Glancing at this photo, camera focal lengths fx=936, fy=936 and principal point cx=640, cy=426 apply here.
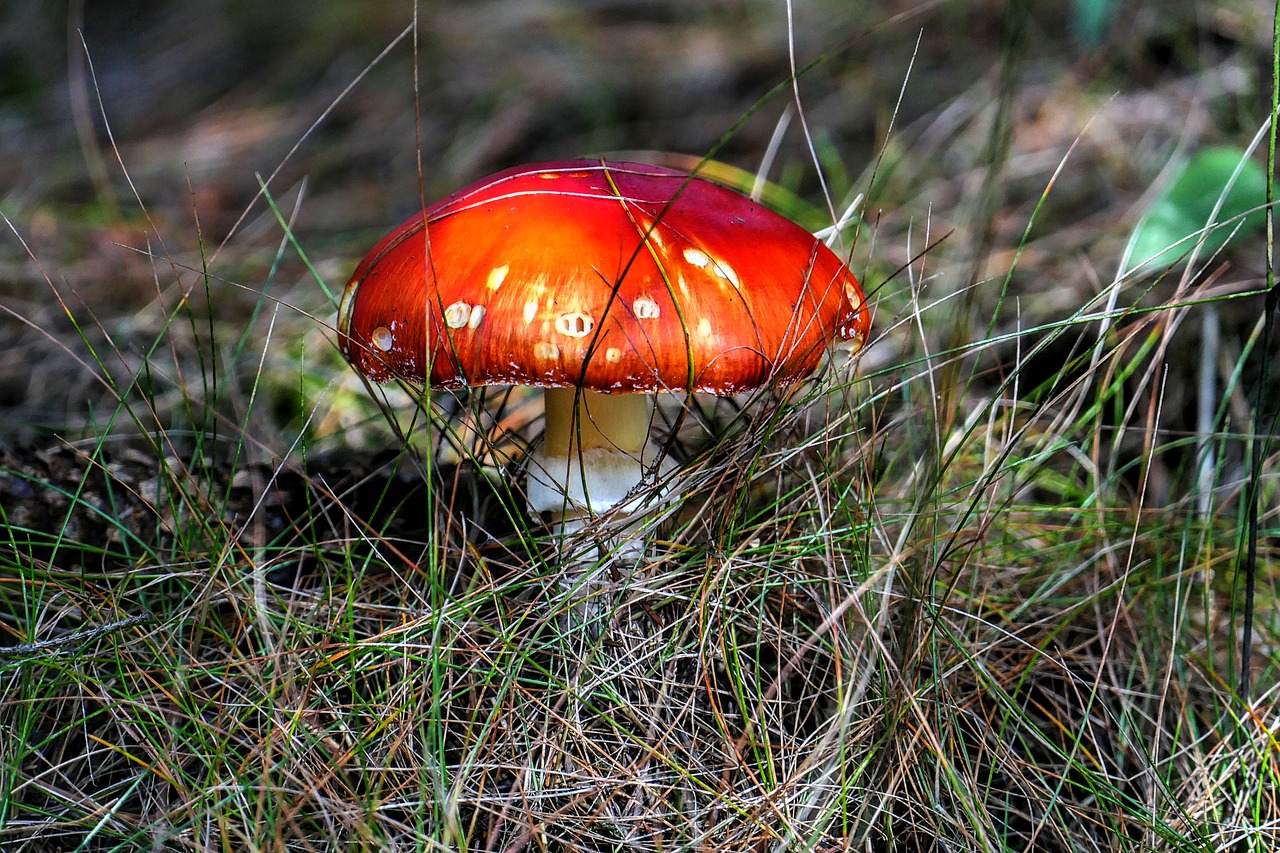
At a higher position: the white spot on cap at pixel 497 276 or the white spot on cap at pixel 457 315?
the white spot on cap at pixel 497 276

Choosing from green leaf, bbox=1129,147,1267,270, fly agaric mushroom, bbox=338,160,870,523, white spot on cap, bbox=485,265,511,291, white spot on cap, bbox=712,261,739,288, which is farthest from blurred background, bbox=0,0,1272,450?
white spot on cap, bbox=485,265,511,291

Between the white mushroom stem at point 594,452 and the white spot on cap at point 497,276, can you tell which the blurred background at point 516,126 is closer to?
the white mushroom stem at point 594,452

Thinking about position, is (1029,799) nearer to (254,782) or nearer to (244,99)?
(254,782)

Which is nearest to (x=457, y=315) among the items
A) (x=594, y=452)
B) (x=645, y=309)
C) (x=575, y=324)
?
(x=575, y=324)

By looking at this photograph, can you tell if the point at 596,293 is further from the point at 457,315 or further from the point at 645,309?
the point at 457,315

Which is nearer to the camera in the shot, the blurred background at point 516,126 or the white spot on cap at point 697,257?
the white spot on cap at point 697,257

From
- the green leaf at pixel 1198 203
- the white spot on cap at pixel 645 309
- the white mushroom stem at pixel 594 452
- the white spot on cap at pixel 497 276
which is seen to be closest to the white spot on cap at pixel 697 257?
the white spot on cap at pixel 645 309

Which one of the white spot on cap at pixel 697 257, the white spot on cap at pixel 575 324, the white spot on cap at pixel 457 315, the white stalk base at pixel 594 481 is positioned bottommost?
the white stalk base at pixel 594 481
